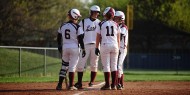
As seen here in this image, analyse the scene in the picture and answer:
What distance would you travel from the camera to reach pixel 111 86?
14141mm

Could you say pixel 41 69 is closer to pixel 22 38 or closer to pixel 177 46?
pixel 22 38

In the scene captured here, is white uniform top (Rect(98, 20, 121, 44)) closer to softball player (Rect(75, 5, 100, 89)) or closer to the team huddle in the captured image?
the team huddle

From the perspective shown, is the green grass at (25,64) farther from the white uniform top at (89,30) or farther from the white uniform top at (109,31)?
the white uniform top at (109,31)

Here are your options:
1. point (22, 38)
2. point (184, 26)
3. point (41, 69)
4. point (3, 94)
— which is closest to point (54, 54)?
point (41, 69)

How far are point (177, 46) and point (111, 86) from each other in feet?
159

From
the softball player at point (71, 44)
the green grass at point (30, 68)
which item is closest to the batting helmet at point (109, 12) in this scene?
the softball player at point (71, 44)

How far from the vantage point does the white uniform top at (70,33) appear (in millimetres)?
13914

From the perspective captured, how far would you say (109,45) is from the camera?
1400 centimetres

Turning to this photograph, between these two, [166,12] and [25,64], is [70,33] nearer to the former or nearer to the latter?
[25,64]

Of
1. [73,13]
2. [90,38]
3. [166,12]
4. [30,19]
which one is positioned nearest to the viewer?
[73,13]

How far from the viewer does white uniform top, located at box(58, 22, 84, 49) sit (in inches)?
548

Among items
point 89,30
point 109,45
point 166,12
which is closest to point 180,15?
point 166,12


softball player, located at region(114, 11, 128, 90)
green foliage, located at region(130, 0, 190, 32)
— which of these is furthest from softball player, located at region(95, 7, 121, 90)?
green foliage, located at region(130, 0, 190, 32)

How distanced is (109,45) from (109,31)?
0.40 meters
